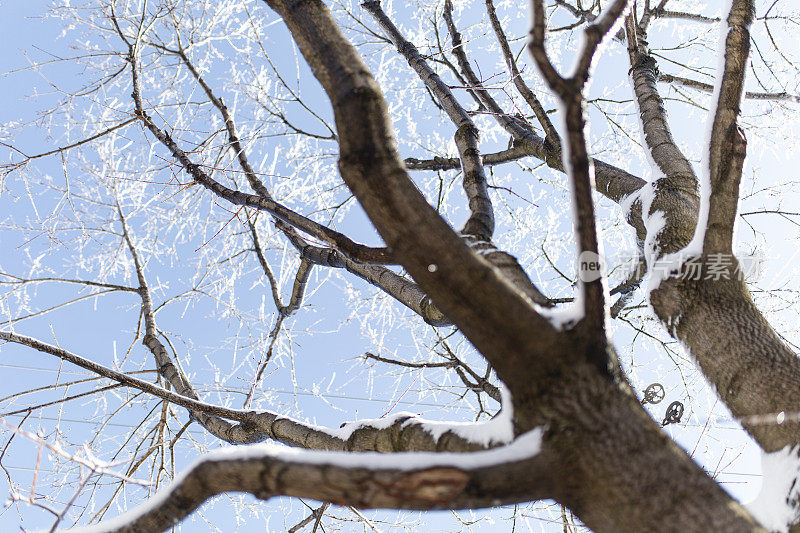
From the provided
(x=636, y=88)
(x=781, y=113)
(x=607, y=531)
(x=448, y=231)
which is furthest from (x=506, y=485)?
(x=781, y=113)

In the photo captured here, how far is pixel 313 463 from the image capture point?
790 millimetres

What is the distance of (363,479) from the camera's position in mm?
755

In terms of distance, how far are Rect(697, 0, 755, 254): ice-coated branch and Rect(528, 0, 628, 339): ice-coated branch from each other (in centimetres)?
63

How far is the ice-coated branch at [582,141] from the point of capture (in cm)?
83

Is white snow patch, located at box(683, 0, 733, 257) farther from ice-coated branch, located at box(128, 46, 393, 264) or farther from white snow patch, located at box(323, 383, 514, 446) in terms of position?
ice-coated branch, located at box(128, 46, 393, 264)

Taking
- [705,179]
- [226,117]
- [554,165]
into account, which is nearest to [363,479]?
[705,179]

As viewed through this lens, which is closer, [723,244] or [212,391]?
[723,244]

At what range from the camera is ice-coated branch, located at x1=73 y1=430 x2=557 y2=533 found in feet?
2.47

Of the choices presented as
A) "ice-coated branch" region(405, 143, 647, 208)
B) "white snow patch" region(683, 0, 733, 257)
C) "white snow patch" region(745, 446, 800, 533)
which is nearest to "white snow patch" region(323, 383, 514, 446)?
"white snow patch" region(745, 446, 800, 533)

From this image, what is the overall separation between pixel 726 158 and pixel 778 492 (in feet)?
2.67

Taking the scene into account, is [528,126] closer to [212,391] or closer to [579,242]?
[579,242]

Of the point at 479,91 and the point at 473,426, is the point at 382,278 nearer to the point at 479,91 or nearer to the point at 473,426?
the point at 473,426

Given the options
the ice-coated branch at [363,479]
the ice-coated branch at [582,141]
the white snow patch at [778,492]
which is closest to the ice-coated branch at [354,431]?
the ice-coated branch at [363,479]

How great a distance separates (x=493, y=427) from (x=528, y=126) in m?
2.29
